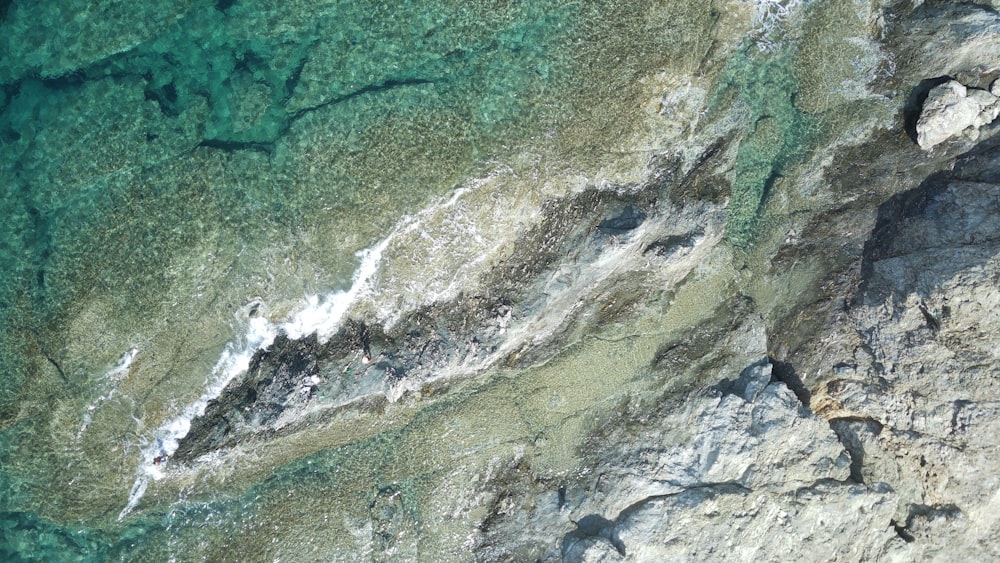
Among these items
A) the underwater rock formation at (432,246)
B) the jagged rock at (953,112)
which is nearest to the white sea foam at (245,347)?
the underwater rock formation at (432,246)

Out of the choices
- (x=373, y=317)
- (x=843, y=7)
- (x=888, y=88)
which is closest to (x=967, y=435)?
(x=888, y=88)

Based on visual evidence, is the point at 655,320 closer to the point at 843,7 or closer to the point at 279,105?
the point at 843,7

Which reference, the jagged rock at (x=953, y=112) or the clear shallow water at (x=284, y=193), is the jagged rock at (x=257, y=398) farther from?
the jagged rock at (x=953, y=112)

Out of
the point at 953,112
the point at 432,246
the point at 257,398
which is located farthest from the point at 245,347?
the point at 953,112

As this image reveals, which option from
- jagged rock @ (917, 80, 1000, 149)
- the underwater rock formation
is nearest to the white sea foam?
the underwater rock formation

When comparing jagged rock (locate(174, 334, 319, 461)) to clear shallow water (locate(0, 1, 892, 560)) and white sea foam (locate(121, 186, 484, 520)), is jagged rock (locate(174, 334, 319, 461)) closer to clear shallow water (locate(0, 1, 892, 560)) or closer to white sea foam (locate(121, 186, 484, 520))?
white sea foam (locate(121, 186, 484, 520))

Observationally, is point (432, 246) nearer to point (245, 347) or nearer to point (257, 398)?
point (245, 347)
